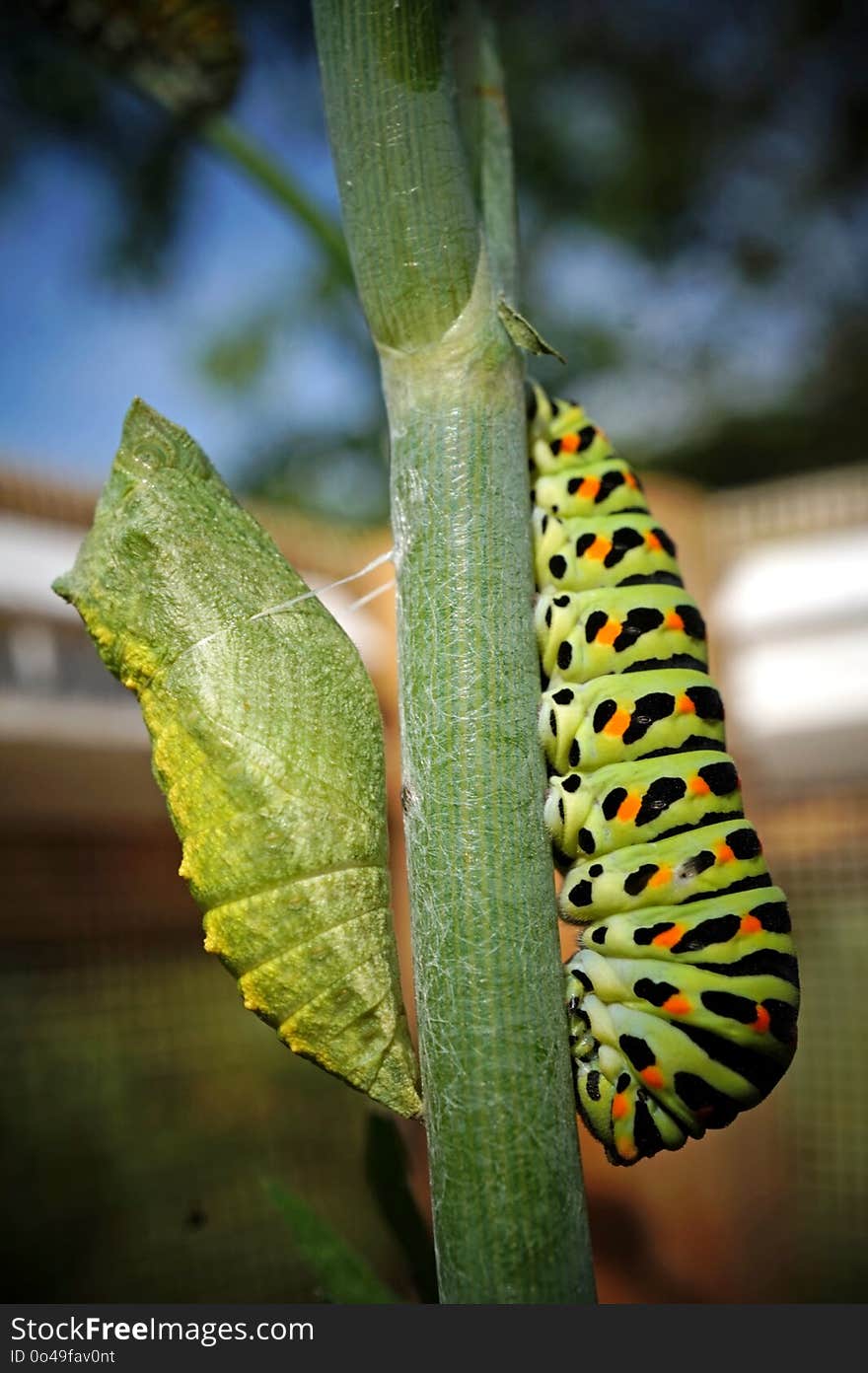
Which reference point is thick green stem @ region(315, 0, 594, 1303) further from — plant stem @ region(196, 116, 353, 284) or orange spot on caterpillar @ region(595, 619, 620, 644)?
plant stem @ region(196, 116, 353, 284)

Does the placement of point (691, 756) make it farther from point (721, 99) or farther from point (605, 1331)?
point (721, 99)

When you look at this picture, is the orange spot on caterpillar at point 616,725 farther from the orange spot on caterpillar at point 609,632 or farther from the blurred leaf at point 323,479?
the blurred leaf at point 323,479

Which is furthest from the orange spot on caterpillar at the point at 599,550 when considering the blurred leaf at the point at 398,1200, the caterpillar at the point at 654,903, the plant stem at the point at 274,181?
the blurred leaf at the point at 398,1200

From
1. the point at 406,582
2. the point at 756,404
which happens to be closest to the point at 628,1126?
the point at 406,582

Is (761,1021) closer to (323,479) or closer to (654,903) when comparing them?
(654,903)

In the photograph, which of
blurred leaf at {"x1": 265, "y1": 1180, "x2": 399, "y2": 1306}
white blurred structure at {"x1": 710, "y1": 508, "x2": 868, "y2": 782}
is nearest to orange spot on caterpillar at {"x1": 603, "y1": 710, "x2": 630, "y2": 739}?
blurred leaf at {"x1": 265, "y1": 1180, "x2": 399, "y2": 1306}

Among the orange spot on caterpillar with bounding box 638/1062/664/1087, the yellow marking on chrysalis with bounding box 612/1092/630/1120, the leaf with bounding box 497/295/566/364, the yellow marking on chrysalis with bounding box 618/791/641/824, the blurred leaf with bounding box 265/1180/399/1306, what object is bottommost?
the blurred leaf with bounding box 265/1180/399/1306
